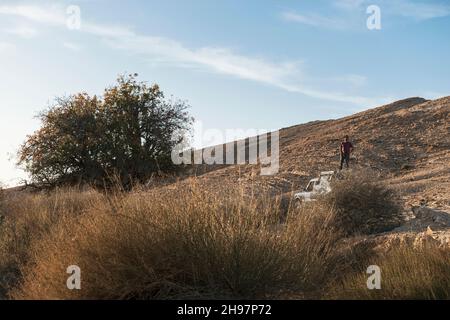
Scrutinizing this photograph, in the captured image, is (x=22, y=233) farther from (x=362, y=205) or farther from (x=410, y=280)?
(x=410, y=280)

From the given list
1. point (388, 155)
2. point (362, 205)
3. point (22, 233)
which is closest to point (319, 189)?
point (362, 205)

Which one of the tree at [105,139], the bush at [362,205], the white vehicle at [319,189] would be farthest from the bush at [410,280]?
the tree at [105,139]

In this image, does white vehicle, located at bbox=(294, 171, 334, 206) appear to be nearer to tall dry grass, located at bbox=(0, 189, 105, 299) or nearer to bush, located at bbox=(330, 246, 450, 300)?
tall dry grass, located at bbox=(0, 189, 105, 299)

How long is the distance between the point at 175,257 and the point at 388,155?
29759mm

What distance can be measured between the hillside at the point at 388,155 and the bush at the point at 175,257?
11.5m

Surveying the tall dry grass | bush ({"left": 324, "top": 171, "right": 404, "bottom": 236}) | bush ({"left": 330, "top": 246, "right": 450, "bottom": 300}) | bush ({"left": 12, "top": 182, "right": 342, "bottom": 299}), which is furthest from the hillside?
bush ({"left": 12, "top": 182, "right": 342, "bottom": 299})

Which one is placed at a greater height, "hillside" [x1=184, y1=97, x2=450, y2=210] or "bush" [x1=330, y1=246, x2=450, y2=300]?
"hillside" [x1=184, y1=97, x2=450, y2=210]

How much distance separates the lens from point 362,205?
14.1m

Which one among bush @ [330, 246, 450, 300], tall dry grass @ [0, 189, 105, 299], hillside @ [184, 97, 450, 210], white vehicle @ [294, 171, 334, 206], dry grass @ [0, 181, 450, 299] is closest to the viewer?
bush @ [330, 246, 450, 300]

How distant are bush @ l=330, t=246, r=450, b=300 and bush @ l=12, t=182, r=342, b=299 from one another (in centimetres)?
62

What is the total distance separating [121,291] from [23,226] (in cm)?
760

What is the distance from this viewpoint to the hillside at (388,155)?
2545 cm

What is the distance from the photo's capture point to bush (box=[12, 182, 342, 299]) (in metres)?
6.56

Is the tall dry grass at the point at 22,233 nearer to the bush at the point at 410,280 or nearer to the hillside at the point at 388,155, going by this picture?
the bush at the point at 410,280
